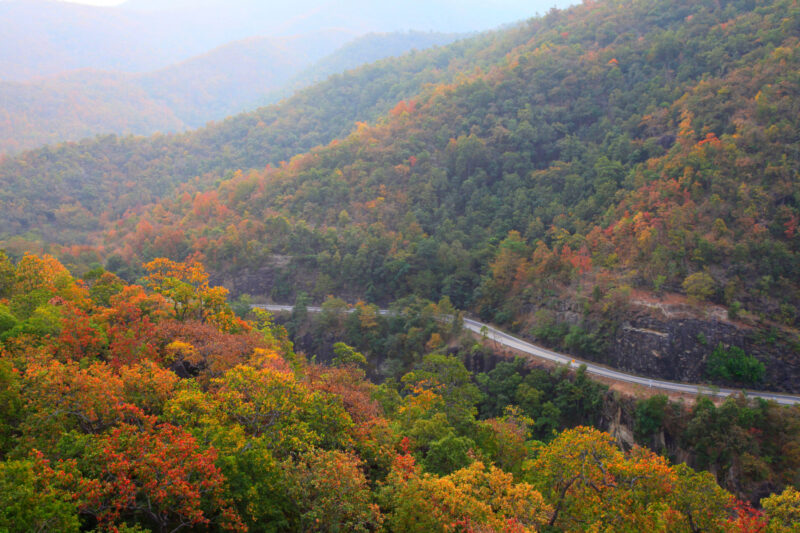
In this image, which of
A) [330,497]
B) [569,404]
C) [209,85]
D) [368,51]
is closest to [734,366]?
[569,404]

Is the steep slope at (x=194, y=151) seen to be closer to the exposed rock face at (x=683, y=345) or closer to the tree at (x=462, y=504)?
the exposed rock face at (x=683, y=345)

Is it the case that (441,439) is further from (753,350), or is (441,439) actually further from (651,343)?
(753,350)

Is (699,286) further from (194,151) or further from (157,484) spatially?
(194,151)

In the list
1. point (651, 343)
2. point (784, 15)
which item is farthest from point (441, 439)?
point (784, 15)

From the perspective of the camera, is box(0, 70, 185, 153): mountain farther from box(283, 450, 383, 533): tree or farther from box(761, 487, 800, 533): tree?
box(761, 487, 800, 533): tree

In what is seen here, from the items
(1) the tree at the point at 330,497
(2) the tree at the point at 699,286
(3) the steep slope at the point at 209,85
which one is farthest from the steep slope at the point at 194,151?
(3) the steep slope at the point at 209,85

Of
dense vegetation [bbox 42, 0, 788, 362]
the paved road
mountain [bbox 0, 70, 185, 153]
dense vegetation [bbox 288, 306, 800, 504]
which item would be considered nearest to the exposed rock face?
the paved road
